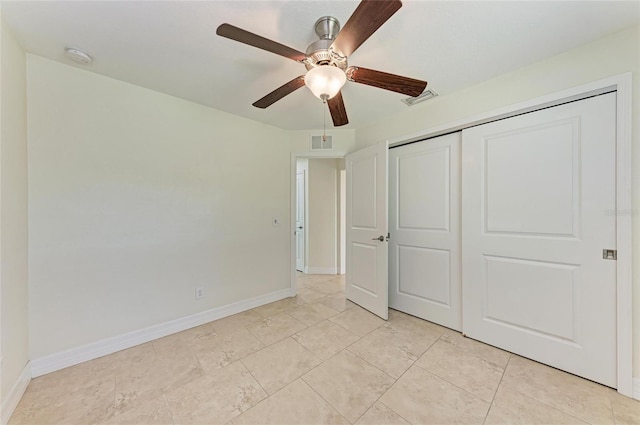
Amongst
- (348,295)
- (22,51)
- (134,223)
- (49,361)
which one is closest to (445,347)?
(348,295)

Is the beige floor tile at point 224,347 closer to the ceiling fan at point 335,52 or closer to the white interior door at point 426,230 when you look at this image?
the white interior door at point 426,230

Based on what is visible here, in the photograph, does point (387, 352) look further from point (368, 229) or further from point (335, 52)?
point (335, 52)

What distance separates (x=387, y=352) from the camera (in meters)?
2.00

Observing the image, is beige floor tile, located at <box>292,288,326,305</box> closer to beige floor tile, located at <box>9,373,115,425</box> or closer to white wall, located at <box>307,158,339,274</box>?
white wall, located at <box>307,158,339,274</box>

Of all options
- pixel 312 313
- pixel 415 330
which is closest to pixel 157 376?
pixel 312 313

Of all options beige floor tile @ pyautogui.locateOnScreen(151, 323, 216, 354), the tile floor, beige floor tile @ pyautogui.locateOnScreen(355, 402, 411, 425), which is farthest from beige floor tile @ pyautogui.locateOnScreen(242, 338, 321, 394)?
beige floor tile @ pyautogui.locateOnScreen(151, 323, 216, 354)

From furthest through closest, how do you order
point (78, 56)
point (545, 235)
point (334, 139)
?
1. point (334, 139)
2. point (545, 235)
3. point (78, 56)

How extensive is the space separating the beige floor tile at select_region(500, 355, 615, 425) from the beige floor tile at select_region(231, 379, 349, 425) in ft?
4.00

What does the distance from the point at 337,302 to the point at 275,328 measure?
0.96m

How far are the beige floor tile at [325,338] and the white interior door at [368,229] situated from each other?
0.55m

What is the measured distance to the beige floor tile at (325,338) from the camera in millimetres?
2023

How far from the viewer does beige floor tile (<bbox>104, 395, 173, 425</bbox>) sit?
1.34 m

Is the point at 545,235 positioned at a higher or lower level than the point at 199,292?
higher

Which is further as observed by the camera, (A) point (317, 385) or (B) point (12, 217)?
(A) point (317, 385)
